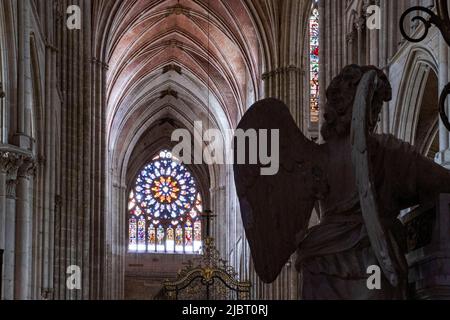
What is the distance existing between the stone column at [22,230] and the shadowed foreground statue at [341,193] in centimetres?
1171

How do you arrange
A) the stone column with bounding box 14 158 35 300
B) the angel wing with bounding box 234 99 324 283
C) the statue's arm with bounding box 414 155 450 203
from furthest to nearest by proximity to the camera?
the stone column with bounding box 14 158 35 300, the angel wing with bounding box 234 99 324 283, the statue's arm with bounding box 414 155 450 203

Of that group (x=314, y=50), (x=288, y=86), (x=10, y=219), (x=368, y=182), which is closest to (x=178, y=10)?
(x=314, y=50)

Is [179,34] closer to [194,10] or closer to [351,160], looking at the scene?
[194,10]

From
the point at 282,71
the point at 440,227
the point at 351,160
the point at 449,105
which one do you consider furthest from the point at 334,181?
the point at 282,71

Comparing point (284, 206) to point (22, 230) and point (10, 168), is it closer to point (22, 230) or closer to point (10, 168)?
point (10, 168)

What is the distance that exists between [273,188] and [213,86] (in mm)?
45172

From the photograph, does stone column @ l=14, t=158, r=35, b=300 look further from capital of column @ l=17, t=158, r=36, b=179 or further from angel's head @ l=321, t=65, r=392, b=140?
angel's head @ l=321, t=65, r=392, b=140

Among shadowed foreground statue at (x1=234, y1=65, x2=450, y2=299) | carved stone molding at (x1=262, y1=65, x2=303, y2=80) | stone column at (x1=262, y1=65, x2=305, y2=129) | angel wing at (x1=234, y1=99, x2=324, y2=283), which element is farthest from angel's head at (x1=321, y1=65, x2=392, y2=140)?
carved stone molding at (x1=262, y1=65, x2=303, y2=80)

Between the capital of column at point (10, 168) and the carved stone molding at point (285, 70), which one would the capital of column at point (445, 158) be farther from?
the carved stone molding at point (285, 70)

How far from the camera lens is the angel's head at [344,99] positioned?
14.9 feet

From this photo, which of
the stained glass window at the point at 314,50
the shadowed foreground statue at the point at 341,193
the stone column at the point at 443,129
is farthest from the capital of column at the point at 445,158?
the stained glass window at the point at 314,50

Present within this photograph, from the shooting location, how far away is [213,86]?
49.7 metres

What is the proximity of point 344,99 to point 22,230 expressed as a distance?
12.5m

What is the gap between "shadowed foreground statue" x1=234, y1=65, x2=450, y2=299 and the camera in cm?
427
